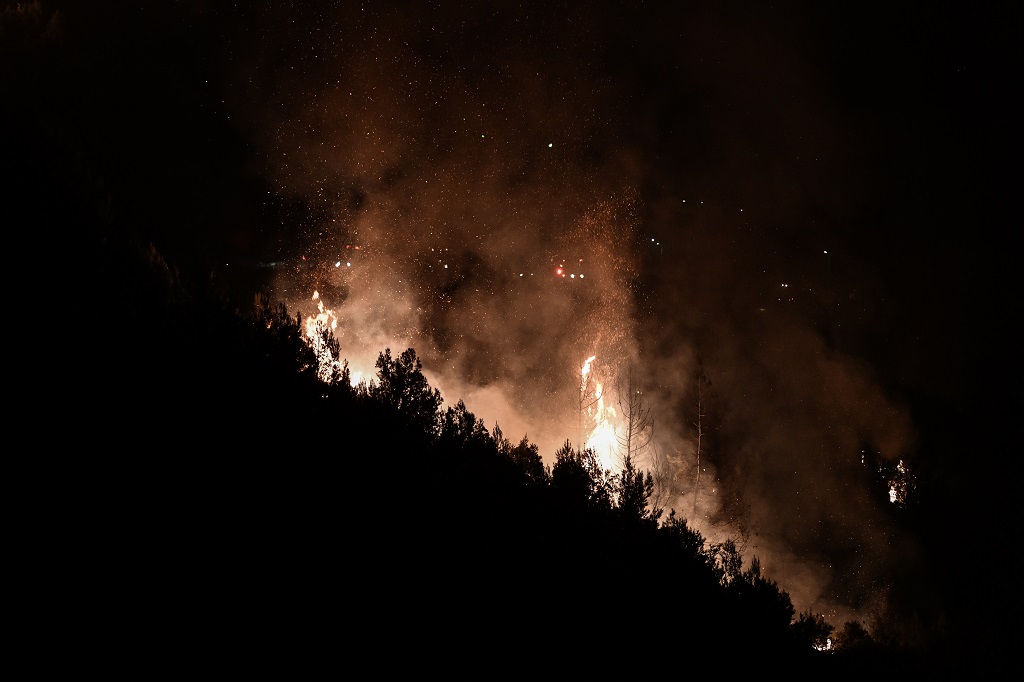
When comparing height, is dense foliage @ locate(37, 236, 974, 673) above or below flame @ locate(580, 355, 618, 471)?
below

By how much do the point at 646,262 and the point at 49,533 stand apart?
144 ft

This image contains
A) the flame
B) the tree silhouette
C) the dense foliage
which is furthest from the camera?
the flame

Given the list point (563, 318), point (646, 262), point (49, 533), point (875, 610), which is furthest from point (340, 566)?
point (646, 262)

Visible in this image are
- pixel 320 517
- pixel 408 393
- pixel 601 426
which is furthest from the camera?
pixel 601 426

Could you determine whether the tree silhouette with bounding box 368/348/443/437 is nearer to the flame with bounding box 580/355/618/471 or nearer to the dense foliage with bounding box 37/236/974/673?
the dense foliage with bounding box 37/236/974/673

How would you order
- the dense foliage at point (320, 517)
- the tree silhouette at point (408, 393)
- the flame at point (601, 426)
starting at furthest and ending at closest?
the flame at point (601, 426) → the tree silhouette at point (408, 393) → the dense foliage at point (320, 517)

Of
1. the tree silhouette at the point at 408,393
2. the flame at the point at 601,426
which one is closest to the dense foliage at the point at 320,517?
the tree silhouette at the point at 408,393

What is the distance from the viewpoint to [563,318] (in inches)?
1363

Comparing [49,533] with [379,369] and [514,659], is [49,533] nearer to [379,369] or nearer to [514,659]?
[514,659]

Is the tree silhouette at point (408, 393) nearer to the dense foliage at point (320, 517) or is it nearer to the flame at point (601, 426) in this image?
the dense foliage at point (320, 517)

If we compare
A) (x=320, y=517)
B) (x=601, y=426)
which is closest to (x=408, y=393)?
(x=320, y=517)

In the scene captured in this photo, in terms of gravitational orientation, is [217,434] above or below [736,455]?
below

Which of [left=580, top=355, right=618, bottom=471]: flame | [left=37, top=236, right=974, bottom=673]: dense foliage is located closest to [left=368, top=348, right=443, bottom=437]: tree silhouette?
[left=37, top=236, right=974, bottom=673]: dense foliage

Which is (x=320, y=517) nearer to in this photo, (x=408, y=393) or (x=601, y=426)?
(x=408, y=393)
